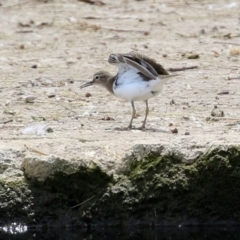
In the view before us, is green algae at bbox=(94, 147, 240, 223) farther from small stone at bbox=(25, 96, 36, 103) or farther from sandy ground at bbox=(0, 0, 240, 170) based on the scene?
small stone at bbox=(25, 96, 36, 103)

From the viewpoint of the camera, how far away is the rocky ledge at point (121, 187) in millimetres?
7383

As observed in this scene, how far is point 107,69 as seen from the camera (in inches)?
442

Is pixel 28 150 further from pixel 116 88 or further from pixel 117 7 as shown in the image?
pixel 117 7

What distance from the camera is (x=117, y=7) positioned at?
46.0ft

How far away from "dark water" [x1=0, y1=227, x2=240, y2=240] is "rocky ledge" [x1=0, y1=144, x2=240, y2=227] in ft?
0.21

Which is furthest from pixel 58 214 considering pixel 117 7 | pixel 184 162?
pixel 117 7

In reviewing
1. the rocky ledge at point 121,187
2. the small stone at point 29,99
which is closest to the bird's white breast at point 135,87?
the small stone at point 29,99

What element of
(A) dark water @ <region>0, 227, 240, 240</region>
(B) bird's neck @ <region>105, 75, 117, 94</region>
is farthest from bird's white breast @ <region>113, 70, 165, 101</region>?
(A) dark water @ <region>0, 227, 240, 240</region>

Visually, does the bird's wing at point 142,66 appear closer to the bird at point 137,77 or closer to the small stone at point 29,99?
the bird at point 137,77

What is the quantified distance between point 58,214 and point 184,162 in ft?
3.27

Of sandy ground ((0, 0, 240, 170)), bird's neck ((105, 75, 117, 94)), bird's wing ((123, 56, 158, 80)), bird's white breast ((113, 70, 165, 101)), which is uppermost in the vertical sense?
bird's wing ((123, 56, 158, 80))

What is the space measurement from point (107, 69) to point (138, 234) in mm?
3962

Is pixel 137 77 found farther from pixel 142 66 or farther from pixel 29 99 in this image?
pixel 29 99

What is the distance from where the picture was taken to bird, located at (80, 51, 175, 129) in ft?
28.3
